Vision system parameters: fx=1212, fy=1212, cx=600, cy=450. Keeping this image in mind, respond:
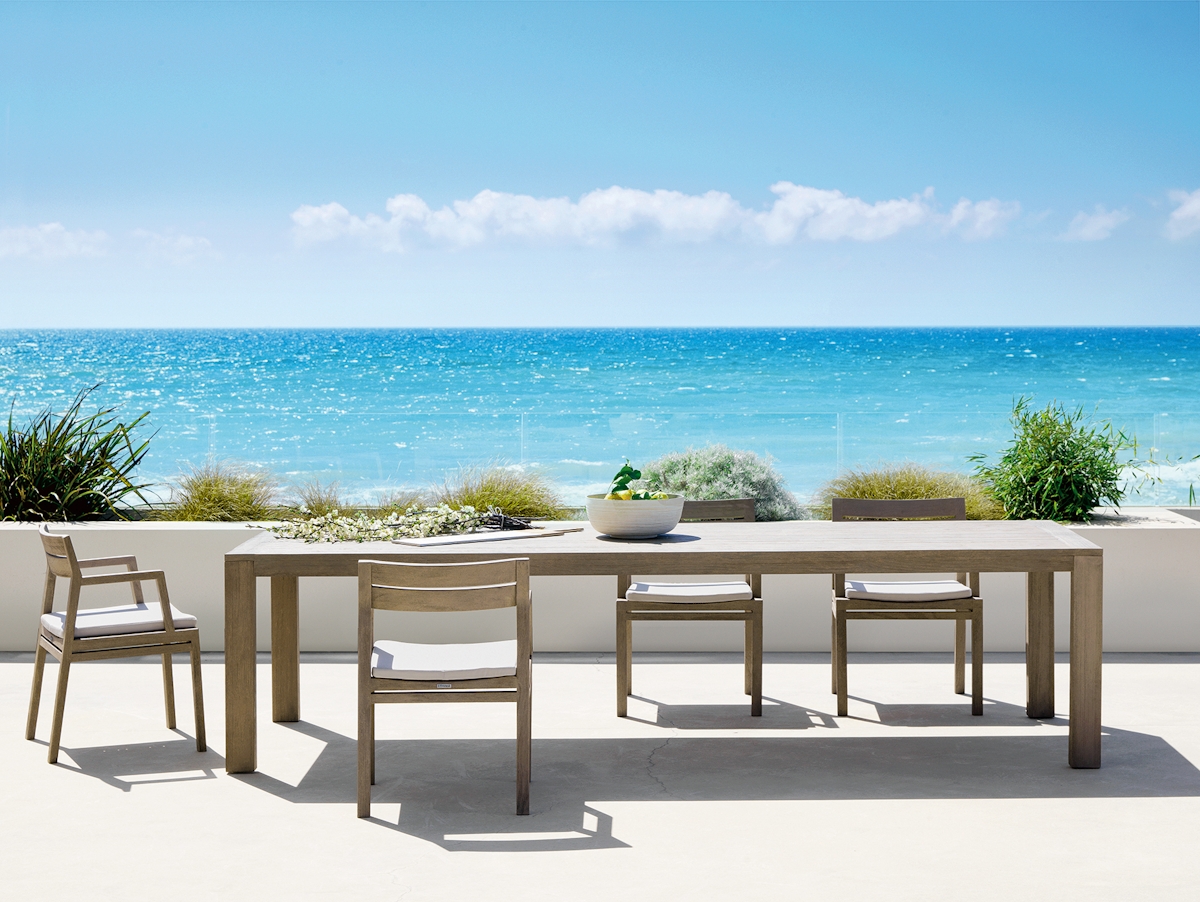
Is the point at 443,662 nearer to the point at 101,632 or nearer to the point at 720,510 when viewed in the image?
the point at 101,632

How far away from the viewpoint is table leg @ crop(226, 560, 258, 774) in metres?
3.56

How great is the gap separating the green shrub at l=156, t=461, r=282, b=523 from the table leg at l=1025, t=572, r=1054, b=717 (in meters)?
3.57

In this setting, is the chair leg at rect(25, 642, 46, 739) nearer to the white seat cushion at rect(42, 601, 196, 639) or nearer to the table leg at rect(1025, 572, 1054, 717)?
the white seat cushion at rect(42, 601, 196, 639)

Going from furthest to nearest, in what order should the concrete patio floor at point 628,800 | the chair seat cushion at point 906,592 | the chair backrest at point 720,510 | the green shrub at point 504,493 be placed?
the green shrub at point 504,493 < the chair backrest at point 720,510 < the chair seat cushion at point 906,592 < the concrete patio floor at point 628,800

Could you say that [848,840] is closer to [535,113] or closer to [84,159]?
[535,113]

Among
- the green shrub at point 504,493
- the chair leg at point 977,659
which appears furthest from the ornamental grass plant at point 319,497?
the chair leg at point 977,659

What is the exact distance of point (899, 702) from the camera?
4.50m

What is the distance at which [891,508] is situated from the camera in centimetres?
461

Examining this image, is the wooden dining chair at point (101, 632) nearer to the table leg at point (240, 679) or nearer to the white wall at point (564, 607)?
the table leg at point (240, 679)

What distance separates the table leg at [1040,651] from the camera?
13.8 ft

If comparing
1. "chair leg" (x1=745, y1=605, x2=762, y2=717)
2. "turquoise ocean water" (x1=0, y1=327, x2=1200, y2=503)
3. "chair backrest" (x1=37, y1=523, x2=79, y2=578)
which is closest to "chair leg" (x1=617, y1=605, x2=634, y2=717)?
"chair leg" (x1=745, y1=605, x2=762, y2=717)

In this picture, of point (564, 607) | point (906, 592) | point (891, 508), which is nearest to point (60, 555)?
point (564, 607)

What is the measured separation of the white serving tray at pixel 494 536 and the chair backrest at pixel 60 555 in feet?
3.14

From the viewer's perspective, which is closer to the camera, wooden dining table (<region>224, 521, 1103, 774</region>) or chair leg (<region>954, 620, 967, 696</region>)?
wooden dining table (<region>224, 521, 1103, 774</region>)
